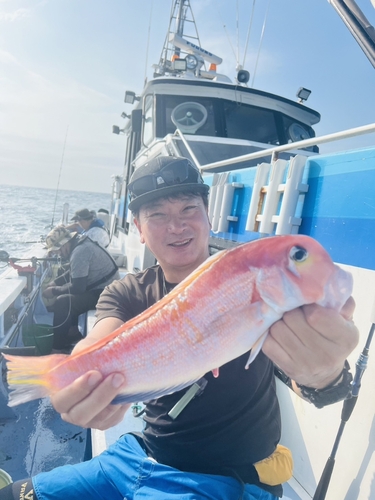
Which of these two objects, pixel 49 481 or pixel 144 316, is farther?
pixel 49 481

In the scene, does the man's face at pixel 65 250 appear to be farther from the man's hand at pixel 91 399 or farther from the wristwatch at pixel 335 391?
the wristwatch at pixel 335 391

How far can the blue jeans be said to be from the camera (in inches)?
73.0

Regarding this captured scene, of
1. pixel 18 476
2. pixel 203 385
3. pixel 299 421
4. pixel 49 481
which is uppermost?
pixel 203 385

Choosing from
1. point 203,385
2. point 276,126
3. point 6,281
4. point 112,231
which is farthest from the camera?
point 112,231

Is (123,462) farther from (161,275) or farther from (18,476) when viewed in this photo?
(18,476)

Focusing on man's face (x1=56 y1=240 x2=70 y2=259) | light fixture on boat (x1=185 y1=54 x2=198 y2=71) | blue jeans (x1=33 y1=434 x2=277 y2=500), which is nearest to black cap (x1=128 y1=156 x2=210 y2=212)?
blue jeans (x1=33 y1=434 x2=277 y2=500)

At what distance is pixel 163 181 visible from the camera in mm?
2258

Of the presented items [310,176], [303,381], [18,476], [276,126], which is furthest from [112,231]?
[303,381]

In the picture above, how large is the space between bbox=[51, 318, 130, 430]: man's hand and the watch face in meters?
8.10

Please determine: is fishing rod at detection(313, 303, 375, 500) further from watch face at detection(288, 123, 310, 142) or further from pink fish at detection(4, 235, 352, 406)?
watch face at detection(288, 123, 310, 142)

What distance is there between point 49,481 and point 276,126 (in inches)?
315

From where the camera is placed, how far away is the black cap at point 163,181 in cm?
222

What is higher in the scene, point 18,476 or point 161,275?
point 161,275

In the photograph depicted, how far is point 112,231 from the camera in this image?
14.4 meters
